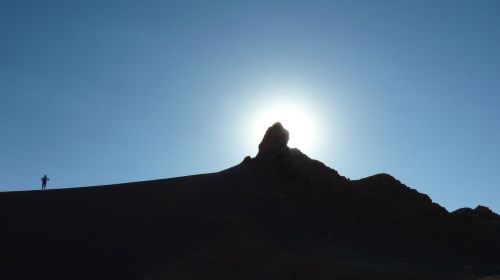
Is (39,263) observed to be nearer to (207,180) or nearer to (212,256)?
(212,256)

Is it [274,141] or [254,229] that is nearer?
[254,229]

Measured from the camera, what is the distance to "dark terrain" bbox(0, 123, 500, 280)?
995 inches

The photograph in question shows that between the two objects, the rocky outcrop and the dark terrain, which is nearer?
the dark terrain

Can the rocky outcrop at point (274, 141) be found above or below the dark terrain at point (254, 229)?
above

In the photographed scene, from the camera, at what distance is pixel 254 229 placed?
2917 cm

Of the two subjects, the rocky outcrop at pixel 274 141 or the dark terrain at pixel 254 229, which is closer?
the dark terrain at pixel 254 229

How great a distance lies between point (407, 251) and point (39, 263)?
65.7 ft

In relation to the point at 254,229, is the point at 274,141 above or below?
above

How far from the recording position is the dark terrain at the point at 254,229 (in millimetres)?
25266

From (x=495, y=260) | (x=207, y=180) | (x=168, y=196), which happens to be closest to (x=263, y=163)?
(x=207, y=180)

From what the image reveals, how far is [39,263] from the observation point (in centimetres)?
2653

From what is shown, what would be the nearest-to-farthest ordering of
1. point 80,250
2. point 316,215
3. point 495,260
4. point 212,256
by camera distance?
point 212,256 → point 80,250 → point 495,260 → point 316,215

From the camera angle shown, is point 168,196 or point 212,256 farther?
point 168,196

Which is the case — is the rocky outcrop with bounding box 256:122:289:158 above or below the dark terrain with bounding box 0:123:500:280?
above
